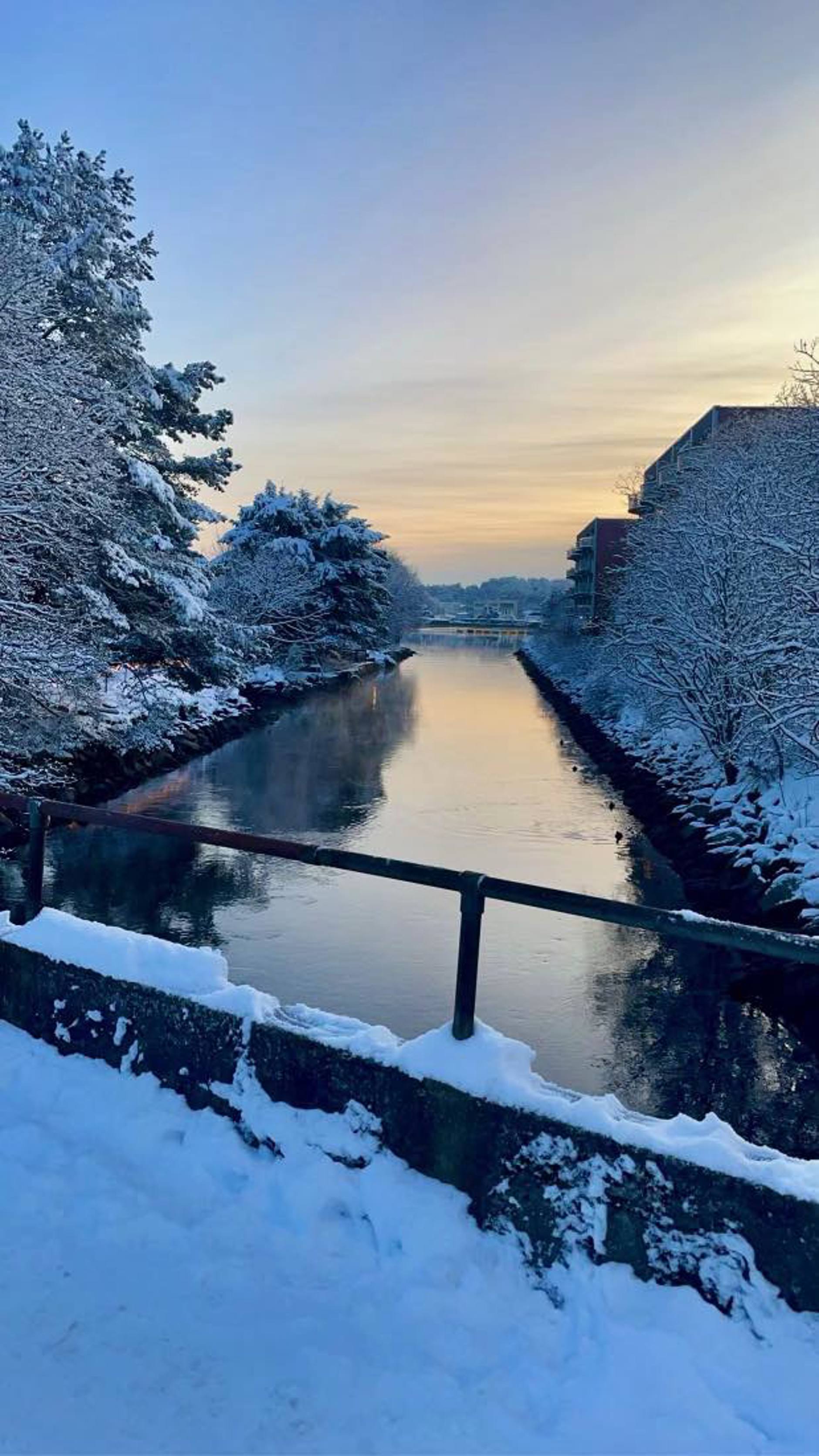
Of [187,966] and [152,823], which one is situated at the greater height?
[152,823]

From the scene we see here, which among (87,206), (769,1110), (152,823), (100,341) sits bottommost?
(769,1110)

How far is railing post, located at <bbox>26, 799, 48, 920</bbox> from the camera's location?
4.77 metres

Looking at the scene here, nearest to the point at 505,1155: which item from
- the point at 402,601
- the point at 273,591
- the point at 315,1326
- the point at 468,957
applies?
the point at 468,957

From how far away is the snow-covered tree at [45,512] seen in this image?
1461 cm

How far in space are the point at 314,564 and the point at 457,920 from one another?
159 feet

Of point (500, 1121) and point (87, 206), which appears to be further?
point (87, 206)

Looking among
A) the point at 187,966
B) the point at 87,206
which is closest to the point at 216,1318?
the point at 187,966

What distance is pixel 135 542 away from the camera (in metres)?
20.0

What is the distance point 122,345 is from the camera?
67.7ft

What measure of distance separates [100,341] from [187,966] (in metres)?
19.7

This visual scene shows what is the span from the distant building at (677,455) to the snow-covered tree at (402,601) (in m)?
38.4

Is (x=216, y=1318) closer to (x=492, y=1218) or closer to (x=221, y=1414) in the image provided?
(x=221, y=1414)

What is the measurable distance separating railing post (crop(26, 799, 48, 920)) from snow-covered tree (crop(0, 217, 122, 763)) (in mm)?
10126

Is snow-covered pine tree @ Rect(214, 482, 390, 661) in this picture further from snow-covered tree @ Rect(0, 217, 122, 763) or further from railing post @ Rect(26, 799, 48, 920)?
railing post @ Rect(26, 799, 48, 920)
